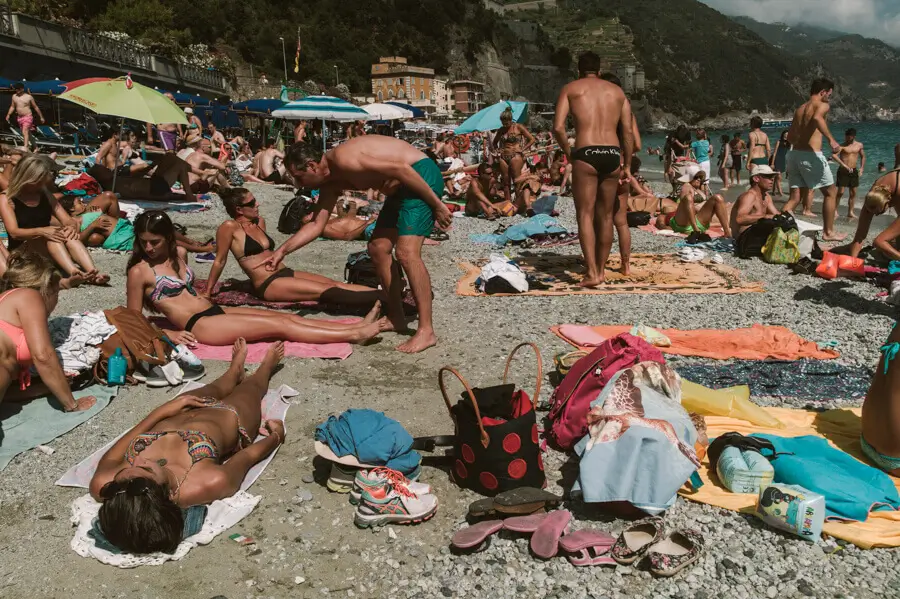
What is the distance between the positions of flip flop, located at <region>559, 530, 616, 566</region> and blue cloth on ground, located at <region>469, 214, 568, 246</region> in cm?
669

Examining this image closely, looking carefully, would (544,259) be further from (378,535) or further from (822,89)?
(378,535)

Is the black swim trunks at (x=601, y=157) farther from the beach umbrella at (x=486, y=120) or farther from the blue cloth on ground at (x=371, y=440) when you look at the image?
the beach umbrella at (x=486, y=120)

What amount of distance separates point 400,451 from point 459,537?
0.57 m

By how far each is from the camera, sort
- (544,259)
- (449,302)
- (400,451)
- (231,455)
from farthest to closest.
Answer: (544,259)
(449,302)
(231,455)
(400,451)

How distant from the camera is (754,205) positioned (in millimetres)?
8438

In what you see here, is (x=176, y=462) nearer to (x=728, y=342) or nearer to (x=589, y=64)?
(x=728, y=342)

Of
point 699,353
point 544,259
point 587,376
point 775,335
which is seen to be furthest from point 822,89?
point 587,376

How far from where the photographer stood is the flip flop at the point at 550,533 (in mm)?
Result: 2574

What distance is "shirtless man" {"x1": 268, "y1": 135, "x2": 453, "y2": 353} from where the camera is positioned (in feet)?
14.9

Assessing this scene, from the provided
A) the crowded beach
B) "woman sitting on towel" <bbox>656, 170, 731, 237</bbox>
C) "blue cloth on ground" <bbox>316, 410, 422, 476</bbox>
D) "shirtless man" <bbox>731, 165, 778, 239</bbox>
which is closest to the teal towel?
the crowded beach

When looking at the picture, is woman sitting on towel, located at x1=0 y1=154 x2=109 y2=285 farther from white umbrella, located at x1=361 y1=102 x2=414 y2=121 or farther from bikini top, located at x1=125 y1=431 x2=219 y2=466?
white umbrella, located at x1=361 y1=102 x2=414 y2=121

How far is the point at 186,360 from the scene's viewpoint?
425cm

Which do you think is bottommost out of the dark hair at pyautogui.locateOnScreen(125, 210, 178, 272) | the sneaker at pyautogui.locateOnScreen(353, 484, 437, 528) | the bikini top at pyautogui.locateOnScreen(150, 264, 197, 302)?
the sneaker at pyautogui.locateOnScreen(353, 484, 437, 528)

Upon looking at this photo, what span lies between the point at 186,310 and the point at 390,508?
2725 mm
